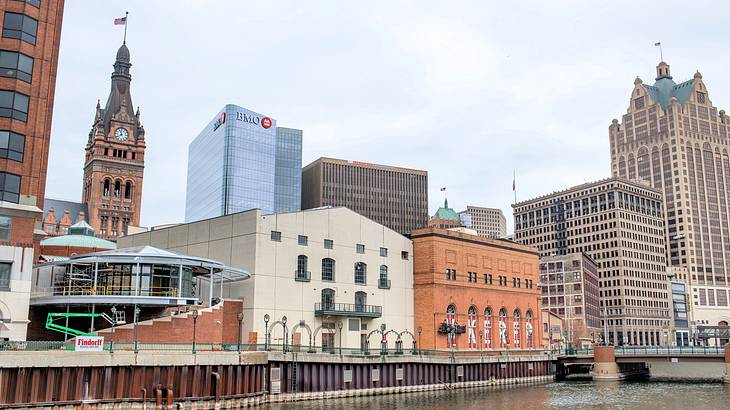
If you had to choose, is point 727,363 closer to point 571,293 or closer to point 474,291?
point 474,291

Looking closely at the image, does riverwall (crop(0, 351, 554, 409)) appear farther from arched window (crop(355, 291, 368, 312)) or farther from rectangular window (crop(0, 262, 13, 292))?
rectangular window (crop(0, 262, 13, 292))

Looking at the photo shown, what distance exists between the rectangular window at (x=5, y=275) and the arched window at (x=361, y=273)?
1605 inches

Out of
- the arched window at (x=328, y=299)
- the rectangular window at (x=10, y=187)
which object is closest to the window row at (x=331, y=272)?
the arched window at (x=328, y=299)

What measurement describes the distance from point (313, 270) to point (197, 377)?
28.7 m

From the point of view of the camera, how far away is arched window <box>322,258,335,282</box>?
8431 cm

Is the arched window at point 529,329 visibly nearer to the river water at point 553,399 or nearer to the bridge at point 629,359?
the bridge at point 629,359

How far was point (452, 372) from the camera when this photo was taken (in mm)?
85125

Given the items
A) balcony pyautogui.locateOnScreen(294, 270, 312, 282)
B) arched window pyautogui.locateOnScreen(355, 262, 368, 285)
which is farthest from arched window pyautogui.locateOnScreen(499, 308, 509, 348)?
balcony pyautogui.locateOnScreen(294, 270, 312, 282)

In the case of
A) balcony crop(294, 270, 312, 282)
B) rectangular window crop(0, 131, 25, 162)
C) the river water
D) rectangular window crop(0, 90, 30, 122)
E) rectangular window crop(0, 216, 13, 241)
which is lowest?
the river water

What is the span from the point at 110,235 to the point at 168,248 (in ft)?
336

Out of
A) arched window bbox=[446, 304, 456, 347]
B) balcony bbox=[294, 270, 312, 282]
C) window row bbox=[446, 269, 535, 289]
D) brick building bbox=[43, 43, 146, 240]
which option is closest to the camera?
balcony bbox=[294, 270, 312, 282]

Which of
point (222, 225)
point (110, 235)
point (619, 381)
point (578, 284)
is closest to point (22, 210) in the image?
point (222, 225)

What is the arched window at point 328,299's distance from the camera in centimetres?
8356

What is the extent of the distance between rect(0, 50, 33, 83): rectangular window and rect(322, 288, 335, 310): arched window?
127ft
